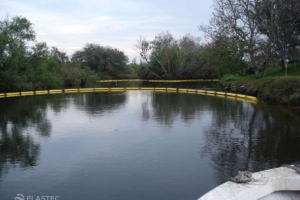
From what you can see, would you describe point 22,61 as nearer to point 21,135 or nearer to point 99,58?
point 21,135

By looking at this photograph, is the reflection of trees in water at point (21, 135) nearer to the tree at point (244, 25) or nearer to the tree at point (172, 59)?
the tree at point (244, 25)

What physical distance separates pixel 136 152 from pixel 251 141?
366 centimetres

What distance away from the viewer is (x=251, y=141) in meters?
9.65

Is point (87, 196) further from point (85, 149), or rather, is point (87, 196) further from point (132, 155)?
point (85, 149)

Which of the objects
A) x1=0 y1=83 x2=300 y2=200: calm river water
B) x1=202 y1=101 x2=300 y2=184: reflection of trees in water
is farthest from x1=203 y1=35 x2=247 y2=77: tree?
x1=0 y1=83 x2=300 y2=200: calm river water

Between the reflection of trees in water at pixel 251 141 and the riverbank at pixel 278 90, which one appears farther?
the riverbank at pixel 278 90

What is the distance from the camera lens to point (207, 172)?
6875 millimetres

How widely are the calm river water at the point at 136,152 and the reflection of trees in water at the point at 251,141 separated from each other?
0.07ft

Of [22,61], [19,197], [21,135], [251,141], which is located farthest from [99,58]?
[19,197]

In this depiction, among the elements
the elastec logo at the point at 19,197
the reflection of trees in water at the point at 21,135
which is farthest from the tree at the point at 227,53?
the elastec logo at the point at 19,197

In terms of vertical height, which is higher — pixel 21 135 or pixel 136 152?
pixel 21 135

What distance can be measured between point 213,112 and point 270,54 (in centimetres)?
1562

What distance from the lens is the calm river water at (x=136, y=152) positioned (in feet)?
20.0

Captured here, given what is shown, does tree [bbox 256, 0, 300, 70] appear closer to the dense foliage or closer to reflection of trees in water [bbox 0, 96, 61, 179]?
the dense foliage
